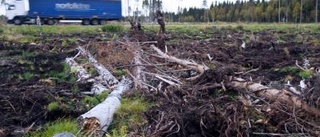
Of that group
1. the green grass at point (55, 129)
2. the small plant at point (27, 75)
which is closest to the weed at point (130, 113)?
the green grass at point (55, 129)

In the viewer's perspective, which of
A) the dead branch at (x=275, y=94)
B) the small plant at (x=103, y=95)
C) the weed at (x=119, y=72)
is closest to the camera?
the dead branch at (x=275, y=94)

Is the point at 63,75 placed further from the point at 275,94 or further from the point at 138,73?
the point at 275,94

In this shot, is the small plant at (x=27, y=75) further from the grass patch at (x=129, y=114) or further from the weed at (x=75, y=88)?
the grass patch at (x=129, y=114)

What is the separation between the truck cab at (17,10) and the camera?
112ft

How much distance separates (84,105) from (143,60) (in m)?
2.57

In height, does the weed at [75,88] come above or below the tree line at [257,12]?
below

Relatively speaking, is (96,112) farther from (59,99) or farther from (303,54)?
(303,54)

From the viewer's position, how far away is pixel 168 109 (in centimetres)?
409

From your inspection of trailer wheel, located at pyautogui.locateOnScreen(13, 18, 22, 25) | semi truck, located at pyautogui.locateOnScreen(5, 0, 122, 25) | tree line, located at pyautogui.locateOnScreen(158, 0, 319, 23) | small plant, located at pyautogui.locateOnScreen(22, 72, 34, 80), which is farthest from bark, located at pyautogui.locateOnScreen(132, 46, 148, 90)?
tree line, located at pyautogui.locateOnScreen(158, 0, 319, 23)

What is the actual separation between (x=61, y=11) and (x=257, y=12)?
44.0m

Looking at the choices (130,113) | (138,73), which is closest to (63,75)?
(138,73)

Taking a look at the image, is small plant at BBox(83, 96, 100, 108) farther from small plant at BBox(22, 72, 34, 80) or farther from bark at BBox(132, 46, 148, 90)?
small plant at BBox(22, 72, 34, 80)

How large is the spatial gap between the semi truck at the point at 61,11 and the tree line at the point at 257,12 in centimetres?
3061

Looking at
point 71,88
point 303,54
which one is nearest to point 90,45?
point 71,88
